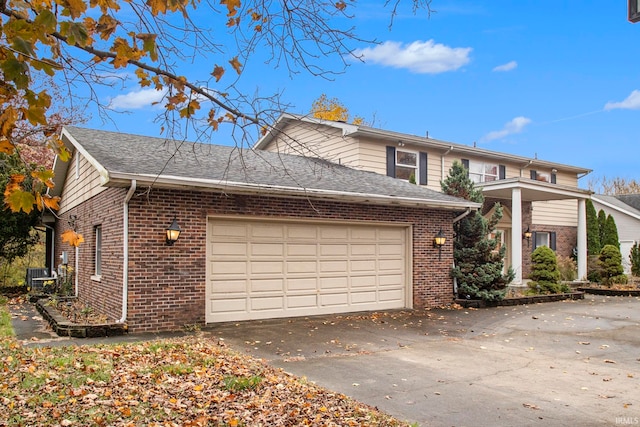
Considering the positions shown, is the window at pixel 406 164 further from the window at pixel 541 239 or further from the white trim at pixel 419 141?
the window at pixel 541 239

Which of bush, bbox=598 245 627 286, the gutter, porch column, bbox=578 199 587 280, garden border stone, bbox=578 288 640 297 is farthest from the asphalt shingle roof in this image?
bush, bbox=598 245 627 286

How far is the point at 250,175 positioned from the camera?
11.7m

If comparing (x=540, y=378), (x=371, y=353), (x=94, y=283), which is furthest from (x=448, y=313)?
(x=94, y=283)

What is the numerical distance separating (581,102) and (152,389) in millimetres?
14102

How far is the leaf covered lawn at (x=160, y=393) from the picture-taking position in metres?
4.73

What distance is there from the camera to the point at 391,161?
18.5 meters

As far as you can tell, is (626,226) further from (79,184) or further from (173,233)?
(79,184)

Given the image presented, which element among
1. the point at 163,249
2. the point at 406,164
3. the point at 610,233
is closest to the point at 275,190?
the point at 163,249

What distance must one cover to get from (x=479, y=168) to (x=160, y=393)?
705 inches

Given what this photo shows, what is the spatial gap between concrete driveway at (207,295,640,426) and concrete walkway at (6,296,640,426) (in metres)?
0.02

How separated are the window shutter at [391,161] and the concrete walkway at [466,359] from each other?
21.6 ft

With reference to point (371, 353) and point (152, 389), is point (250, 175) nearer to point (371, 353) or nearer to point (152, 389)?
point (371, 353)

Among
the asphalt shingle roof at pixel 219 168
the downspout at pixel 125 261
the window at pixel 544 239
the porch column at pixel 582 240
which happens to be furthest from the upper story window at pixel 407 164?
the downspout at pixel 125 261

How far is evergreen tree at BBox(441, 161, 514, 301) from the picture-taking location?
1421 centimetres
